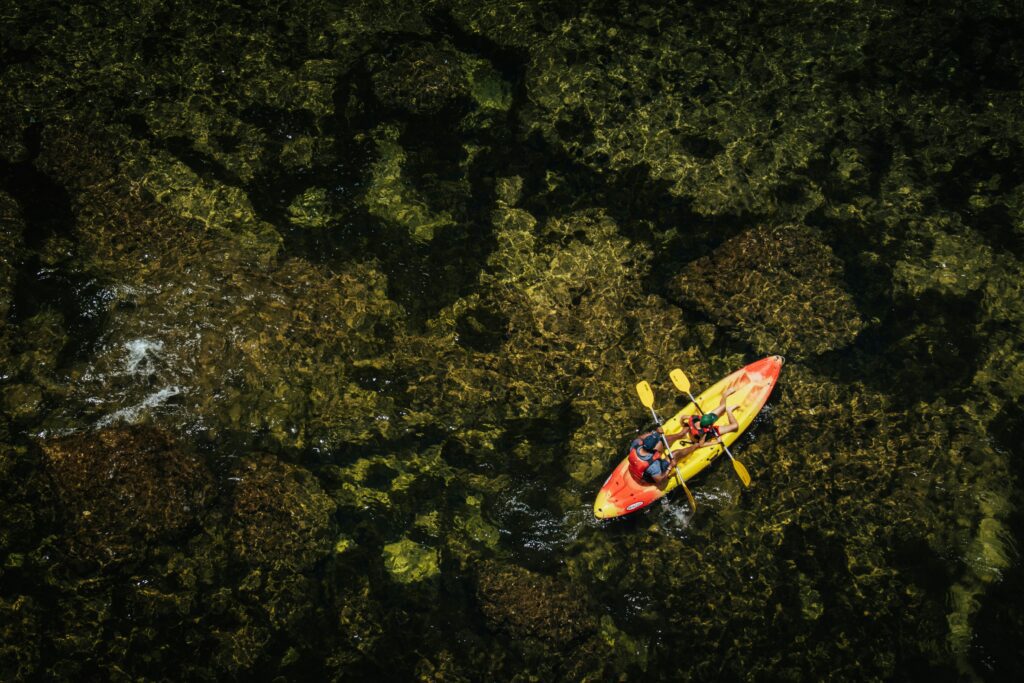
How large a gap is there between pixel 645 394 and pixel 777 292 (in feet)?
6.28

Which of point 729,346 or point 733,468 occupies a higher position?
point 729,346

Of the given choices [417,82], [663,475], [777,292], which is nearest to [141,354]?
[417,82]

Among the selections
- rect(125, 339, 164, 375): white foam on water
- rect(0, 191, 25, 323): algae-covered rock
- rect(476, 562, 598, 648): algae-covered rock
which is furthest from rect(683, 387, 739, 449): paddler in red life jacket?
rect(0, 191, 25, 323): algae-covered rock

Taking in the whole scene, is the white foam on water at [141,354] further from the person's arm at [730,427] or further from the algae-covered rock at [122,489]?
the person's arm at [730,427]

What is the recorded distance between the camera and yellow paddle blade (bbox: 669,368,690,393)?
22.7 ft

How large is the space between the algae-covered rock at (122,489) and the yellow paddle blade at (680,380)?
4445 mm

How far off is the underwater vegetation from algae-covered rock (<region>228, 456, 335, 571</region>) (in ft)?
0.10

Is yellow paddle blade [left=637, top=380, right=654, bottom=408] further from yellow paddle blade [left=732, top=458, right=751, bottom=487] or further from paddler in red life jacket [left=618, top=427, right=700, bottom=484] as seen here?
yellow paddle blade [left=732, top=458, right=751, bottom=487]

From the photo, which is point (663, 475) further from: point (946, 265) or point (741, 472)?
point (946, 265)

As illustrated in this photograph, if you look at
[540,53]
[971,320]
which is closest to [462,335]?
[540,53]

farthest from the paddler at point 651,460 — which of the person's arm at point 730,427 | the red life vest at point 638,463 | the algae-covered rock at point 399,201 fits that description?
the algae-covered rock at point 399,201

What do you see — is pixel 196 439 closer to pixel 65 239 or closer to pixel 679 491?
pixel 65 239

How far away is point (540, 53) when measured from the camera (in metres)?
8.42

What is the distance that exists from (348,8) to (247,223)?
306 cm
